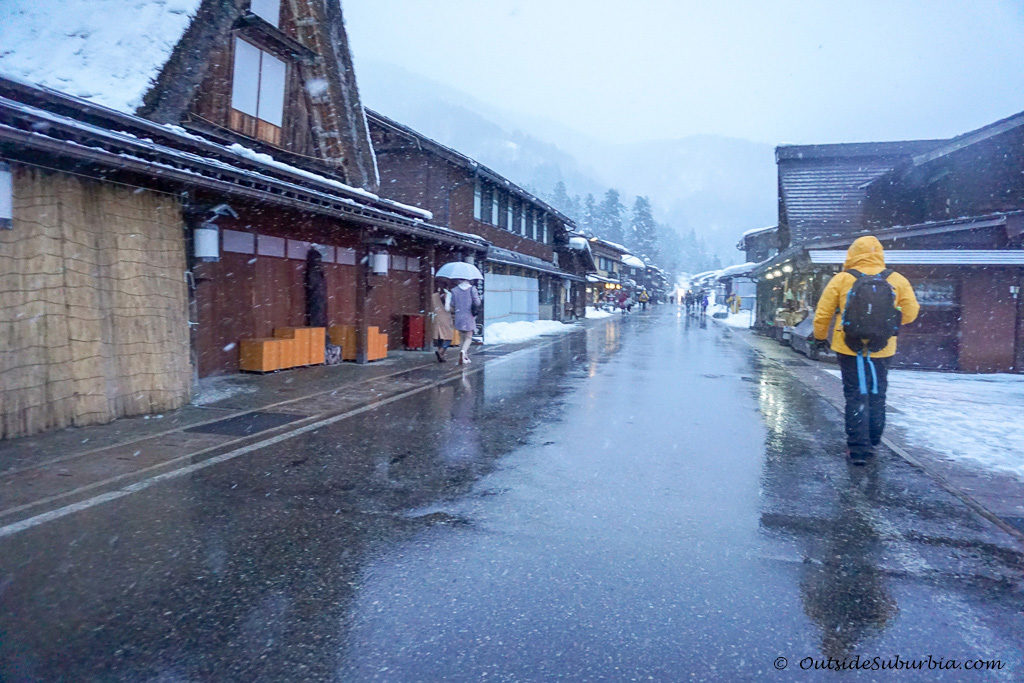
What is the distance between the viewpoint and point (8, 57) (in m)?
9.70

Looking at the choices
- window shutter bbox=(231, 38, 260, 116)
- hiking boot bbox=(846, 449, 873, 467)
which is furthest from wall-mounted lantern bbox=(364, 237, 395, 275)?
hiking boot bbox=(846, 449, 873, 467)

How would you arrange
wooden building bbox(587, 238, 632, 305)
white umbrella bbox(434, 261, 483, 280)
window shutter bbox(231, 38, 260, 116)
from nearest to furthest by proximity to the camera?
1. window shutter bbox(231, 38, 260, 116)
2. white umbrella bbox(434, 261, 483, 280)
3. wooden building bbox(587, 238, 632, 305)

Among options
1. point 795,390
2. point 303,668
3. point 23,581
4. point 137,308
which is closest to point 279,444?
point 137,308

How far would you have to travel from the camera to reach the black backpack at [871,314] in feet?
18.0

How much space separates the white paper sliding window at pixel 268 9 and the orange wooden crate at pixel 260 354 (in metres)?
6.51

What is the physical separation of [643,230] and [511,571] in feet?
310

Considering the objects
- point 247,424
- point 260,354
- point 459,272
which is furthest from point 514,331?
point 247,424

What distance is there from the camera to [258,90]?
12.4 metres

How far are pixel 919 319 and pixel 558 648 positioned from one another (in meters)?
15.9

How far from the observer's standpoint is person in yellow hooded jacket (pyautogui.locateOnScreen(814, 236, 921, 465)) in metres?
5.70

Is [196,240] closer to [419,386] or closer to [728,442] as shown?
[419,386]

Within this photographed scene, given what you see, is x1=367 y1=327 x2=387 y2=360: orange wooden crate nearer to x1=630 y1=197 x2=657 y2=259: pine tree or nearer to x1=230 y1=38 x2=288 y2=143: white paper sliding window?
x1=230 y1=38 x2=288 y2=143: white paper sliding window

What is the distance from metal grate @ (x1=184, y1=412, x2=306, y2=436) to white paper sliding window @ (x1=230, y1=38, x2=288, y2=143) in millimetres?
6842

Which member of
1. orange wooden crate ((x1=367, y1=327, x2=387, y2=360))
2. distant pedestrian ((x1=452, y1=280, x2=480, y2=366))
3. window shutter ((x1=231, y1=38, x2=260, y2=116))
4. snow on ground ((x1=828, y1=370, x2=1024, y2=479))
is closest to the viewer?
snow on ground ((x1=828, y1=370, x2=1024, y2=479))
